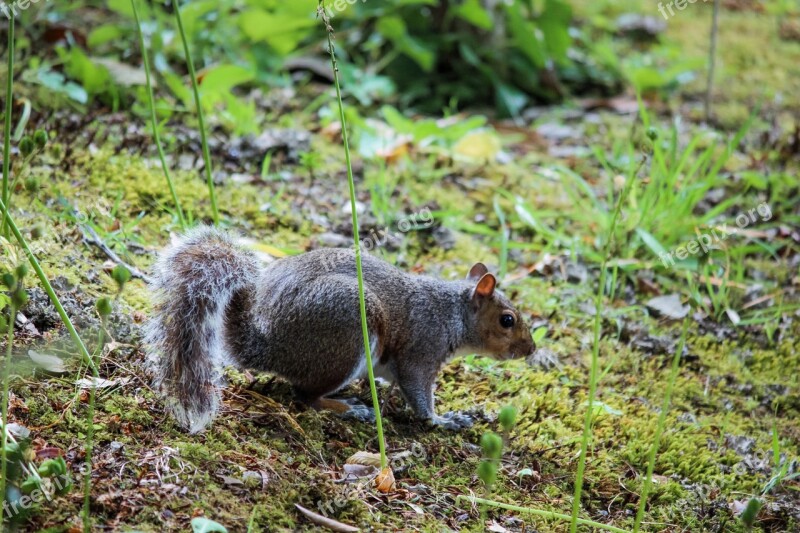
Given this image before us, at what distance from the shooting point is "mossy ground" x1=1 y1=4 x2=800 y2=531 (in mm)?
2346

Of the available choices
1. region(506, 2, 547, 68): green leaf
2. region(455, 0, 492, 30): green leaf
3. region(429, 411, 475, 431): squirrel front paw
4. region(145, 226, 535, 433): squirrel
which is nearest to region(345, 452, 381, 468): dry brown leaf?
region(145, 226, 535, 433): squirrel

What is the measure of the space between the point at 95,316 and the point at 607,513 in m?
1.83

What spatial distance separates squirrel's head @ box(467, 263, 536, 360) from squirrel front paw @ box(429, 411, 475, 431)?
342mm

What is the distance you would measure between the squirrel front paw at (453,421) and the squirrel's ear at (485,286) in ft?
1.57

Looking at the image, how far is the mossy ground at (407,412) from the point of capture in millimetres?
2346

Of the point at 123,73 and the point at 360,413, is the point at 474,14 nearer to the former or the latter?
the point at 123,73

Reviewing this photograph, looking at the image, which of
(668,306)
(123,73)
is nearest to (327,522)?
(668,306)

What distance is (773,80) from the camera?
7062mm

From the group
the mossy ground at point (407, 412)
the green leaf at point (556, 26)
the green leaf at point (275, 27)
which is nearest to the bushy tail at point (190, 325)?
the mossy ground at point (407, 412)

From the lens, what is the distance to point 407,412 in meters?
3.12

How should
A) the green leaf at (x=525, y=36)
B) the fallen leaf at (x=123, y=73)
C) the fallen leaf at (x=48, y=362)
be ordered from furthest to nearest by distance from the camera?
the green leaf at (x=525, y=36) < the fallen leaf at (x=123, y=73) < the fallen leaf at (x=48, y=362)

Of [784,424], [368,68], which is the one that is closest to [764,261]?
[784,424]

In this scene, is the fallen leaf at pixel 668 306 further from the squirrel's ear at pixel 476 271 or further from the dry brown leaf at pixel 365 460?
the dry brown leaf at pixel 365 460

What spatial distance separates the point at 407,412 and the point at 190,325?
958 millimetres
